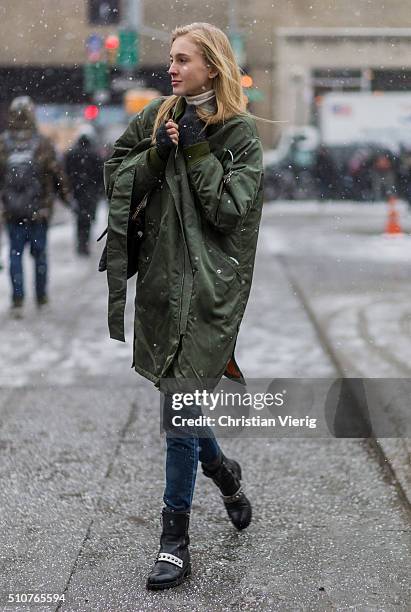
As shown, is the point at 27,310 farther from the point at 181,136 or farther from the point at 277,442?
the point at 181,136

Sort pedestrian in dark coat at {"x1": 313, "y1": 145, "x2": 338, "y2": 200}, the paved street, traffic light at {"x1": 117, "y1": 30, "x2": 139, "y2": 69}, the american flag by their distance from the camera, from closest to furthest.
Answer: the paved street, traffic light at {"x1": 117, "y1": 30, "x2": 139, "y2": 69}, pedestrian in dark coat at {"x1": 313, "y1": 145, "x2": 338, "y2": 200}, the american flag

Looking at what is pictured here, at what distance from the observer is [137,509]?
13.0 feet

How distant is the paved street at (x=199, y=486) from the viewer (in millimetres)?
3238

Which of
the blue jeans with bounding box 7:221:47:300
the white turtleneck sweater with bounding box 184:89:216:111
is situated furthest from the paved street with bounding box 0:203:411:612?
the white turtleneck sweater with bounding box 184:89:216:111

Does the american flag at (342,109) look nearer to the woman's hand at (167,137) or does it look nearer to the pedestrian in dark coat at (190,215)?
the pedestrian in dark coat at (190,215)

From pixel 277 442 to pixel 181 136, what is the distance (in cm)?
225

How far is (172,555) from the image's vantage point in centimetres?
327

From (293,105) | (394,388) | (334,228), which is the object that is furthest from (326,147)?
(394,388)

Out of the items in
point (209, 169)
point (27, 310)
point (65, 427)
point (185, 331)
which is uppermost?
point (209, 169)

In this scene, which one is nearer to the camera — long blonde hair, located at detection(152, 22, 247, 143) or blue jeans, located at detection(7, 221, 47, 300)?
long blonde hair, located at detection(152, 22, 247, 143)

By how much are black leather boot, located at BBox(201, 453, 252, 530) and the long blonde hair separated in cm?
132

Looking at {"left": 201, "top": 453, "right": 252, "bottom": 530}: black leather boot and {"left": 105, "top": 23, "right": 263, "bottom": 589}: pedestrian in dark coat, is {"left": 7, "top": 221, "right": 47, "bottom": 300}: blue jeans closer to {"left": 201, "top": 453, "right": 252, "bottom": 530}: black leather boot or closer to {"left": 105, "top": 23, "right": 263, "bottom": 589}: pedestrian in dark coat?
{"left": 201, "top": 453, "right": 252, "bottom": 530}: black leather boot

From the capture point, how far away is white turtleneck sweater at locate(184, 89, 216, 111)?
316cm

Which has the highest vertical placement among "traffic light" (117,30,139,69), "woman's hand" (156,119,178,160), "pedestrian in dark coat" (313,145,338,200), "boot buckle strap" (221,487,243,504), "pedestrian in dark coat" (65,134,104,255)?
"woman's hand" (156,119,178,160)
